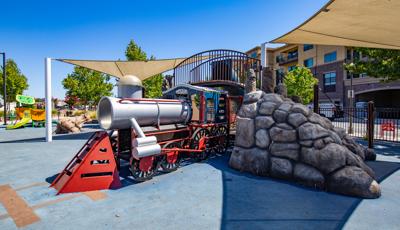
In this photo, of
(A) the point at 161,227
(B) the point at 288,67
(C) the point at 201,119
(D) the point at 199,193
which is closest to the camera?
(A) the point at 161,227

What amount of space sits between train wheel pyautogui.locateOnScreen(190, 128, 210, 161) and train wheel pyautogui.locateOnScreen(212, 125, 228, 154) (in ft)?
2.10

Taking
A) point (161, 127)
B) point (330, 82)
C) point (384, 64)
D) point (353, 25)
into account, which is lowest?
point (161, 127)

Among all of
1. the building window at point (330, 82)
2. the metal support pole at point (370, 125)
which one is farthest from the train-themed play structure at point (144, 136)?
the building window at point (330, 82)

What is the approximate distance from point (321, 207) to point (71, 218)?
5.10m

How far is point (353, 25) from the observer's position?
6.91 m

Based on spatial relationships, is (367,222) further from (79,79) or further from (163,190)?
(79,79)

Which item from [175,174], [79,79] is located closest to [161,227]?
[175,174]

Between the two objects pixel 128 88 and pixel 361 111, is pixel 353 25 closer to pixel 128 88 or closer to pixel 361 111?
pixel 128 88

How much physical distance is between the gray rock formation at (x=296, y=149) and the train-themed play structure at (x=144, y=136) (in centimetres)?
182

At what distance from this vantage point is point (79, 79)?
40.9 m

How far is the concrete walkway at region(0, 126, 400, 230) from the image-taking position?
4.26 m

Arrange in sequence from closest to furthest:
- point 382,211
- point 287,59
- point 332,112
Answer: point 382,211 → point 332,112 → point 287,59

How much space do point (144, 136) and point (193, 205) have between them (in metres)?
2.38

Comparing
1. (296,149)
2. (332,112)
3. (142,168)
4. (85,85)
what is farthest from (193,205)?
(85,85)
